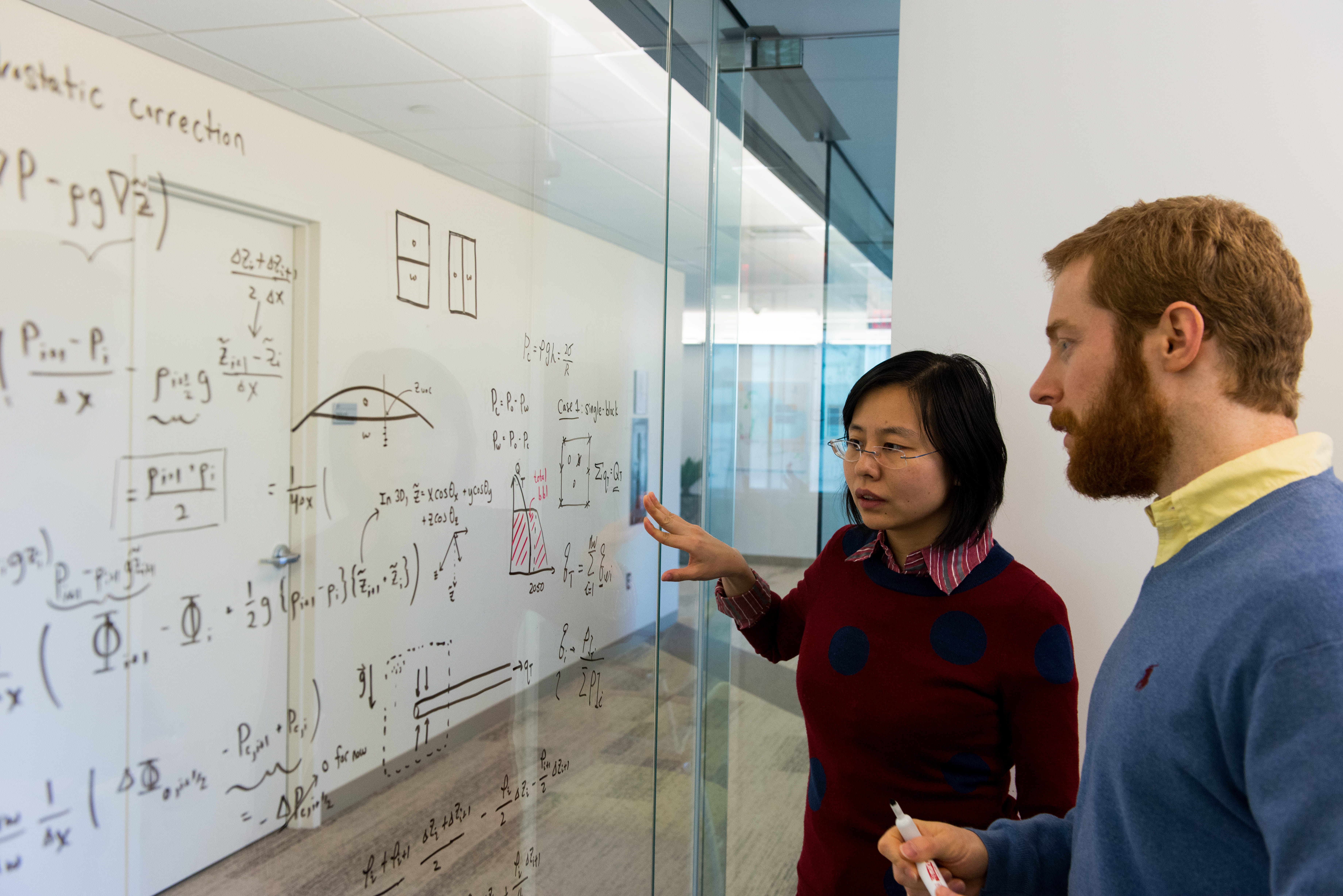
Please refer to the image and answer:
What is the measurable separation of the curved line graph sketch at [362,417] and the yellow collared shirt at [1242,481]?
91 centimetres

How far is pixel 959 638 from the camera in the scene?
4.39 feet

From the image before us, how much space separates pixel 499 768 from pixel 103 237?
1048 mm

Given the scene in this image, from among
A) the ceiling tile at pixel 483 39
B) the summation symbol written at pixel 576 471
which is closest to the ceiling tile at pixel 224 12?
the ceiling tile at pixel 483 39

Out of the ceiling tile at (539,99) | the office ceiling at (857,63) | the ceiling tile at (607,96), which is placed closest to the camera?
the ceiling tile at (539,99)

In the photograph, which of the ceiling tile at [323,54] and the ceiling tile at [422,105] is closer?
the ceiling tile at [323,54]

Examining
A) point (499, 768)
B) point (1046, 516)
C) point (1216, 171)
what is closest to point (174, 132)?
point (499, 768)

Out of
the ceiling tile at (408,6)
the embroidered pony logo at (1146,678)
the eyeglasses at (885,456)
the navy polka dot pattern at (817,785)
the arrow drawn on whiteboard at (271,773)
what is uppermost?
the ceiling tile at (408,6)

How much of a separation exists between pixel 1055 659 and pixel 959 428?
0.39 meters

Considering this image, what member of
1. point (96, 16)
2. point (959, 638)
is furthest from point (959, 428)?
point (96, 16)

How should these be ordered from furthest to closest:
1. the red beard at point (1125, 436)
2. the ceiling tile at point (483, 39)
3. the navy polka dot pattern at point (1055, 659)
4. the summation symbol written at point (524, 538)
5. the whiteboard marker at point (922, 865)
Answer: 1. the summation symbol written at point (524, 538)
2. the navy polka dot pattern at point (1055, 659)
3. the ceiling tile at point (483, 39)
4. the whiteboard marker at point (922, 865)
5. the red beard at point (1125, 436)

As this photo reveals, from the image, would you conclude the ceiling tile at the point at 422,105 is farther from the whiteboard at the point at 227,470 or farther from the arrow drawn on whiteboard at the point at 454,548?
the arrow drawn on whiteboard at the point at 454,548

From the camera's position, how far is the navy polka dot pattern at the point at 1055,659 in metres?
1.30

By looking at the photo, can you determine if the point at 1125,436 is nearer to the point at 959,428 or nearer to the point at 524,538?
the point at 959,428

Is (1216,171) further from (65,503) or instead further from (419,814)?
(65,503)
